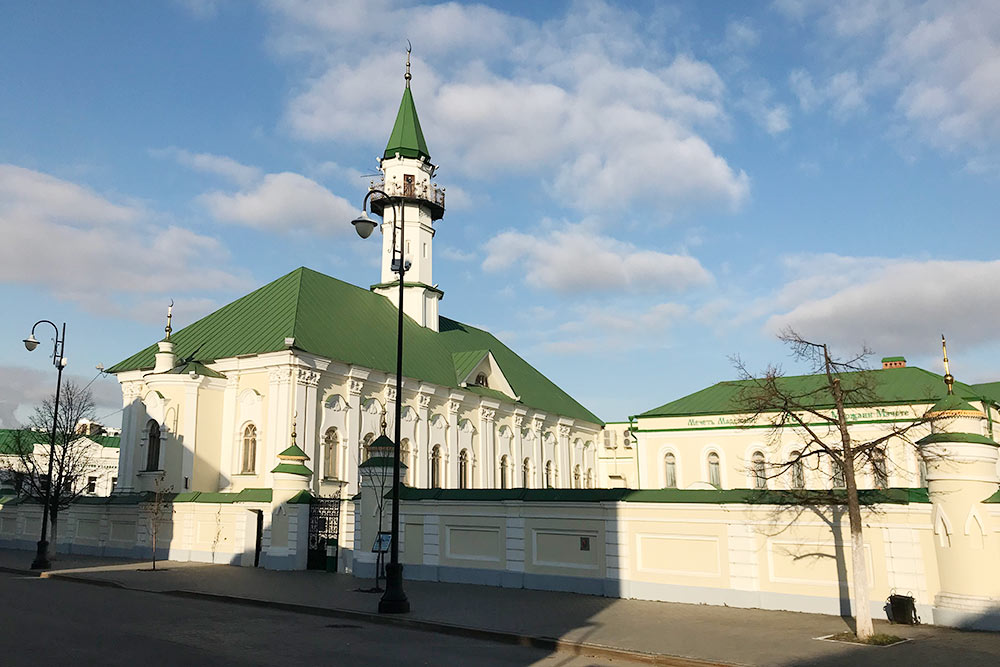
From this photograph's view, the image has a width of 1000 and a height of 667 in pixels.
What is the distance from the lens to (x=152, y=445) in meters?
36.4

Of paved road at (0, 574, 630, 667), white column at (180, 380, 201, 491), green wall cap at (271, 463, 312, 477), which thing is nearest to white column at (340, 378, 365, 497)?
white column at (180, 380, 201, 491)

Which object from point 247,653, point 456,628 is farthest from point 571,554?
point 247,653

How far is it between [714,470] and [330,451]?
20.5 meters

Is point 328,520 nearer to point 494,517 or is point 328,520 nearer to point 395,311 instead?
point 494,517

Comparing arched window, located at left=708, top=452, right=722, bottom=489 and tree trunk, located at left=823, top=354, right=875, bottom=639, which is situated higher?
arched window, located at left=708, top=452, right=722, bottom=489

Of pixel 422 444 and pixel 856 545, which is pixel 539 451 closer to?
pixel 422 444

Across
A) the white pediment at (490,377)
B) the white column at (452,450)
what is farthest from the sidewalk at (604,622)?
the white pediment at (490,377)

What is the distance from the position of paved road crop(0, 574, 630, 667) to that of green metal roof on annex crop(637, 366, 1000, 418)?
80.6 feet

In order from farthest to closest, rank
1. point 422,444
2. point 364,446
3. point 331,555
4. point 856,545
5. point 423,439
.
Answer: point 423,439 < point 422,444 < point 364,446 < point 331,555 < point 856,545

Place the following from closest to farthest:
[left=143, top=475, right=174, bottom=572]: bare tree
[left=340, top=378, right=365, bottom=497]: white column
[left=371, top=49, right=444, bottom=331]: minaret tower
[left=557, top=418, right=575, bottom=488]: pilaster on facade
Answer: [left=143, top=475, right=174, bottom=572]: bare tree
[left=340, top=378, right=365, bottom=497]: white column
[left=371, top=49, right=444, bottom=331]: minaret tower
[left=557, top=418, right=575, bottom=488]: pilaster on facade

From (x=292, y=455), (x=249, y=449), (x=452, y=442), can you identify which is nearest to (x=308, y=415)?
(x=249, y=449)

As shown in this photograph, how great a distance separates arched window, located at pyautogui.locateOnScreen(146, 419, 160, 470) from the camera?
3622cm

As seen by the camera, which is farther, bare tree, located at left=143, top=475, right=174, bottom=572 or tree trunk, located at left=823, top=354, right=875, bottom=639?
bare tree, located at left=143, top=475, right=174, bottom=572

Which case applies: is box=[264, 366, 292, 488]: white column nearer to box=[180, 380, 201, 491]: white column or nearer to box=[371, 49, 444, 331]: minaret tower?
box=[180, 380, 201, 491]: white column
